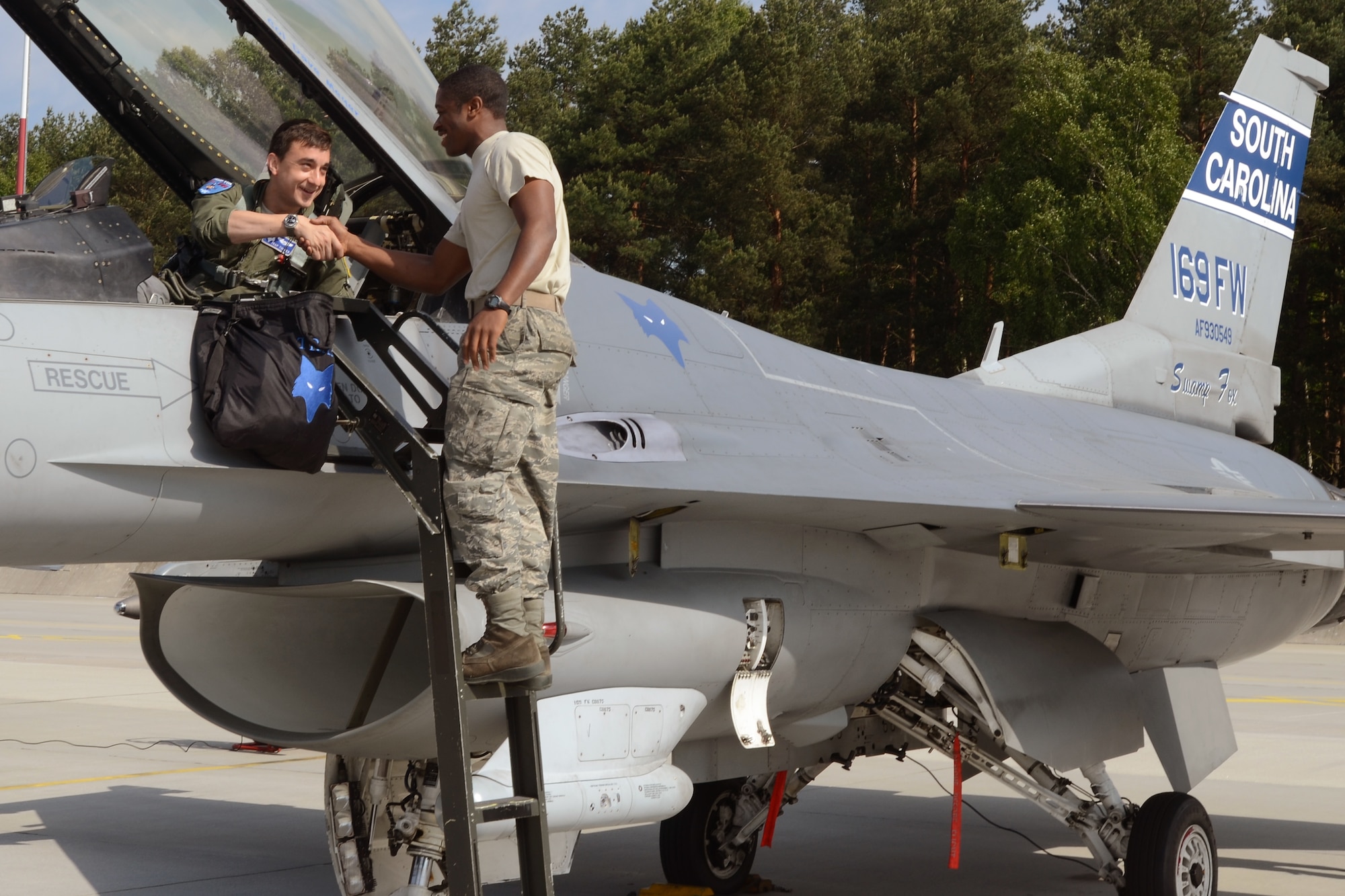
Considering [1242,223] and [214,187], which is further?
[1242,223]

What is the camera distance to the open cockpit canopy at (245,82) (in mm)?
3941

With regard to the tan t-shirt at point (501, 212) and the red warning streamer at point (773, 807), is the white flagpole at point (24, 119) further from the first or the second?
the red warning streamer at point (773, 807)

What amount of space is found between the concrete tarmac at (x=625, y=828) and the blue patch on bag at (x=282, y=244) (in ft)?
12.1

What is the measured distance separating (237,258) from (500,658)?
1302 mm

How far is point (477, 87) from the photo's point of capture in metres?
3.67

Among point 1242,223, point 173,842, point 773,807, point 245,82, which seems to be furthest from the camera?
point 1242,223

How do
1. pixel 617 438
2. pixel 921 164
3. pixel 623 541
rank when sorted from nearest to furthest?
1. pixel 617 438
2. pixel 623 541
3. pixel 921 164

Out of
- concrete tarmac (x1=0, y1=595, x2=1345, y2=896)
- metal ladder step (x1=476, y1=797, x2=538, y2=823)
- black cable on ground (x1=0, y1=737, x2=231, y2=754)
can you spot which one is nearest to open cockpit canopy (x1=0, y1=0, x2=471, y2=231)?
metal ladder step (x1=476, y1=797, x2=538, y2=823)

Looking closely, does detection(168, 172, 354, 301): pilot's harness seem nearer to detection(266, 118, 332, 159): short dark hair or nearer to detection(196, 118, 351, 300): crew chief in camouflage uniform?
detection(196, 118, 351, 300): crew chief in camouflage uniform

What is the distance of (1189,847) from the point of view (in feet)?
18.9

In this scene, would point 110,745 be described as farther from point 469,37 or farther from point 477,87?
point 469,37

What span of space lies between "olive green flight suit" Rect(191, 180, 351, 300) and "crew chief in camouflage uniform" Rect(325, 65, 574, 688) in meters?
0.18

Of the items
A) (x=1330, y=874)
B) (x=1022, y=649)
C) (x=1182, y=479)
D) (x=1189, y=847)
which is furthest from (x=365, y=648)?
(x=1330, y=874)

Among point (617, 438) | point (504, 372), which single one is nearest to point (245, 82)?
point (504, 372)
